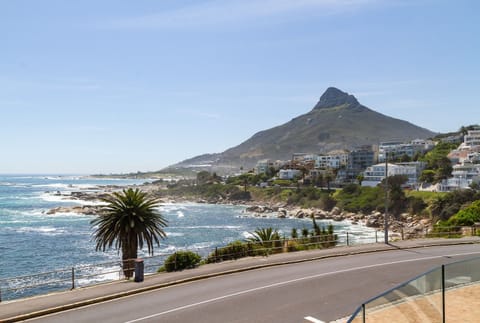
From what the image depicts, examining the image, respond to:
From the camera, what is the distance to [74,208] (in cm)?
11531

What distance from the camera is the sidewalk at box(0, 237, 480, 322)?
611 inches

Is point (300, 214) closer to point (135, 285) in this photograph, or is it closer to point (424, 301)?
point (135, 285)

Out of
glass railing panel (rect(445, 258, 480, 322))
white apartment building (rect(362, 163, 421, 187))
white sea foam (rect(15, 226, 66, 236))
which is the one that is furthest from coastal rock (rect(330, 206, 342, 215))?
glass railing panel (rect(445, 258, 480, 322))

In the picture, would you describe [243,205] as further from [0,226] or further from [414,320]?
[414,320]

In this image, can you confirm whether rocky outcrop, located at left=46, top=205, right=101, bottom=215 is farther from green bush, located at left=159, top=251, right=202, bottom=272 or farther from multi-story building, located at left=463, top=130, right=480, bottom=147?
multi-story building, located at left=463, top=130, right=480, bottom=147

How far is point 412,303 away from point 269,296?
7.81 m

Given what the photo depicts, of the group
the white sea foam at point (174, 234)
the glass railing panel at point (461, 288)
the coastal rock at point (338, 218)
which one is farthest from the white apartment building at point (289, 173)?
the glass railing panel at point (461, 288)

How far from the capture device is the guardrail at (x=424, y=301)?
31.8ft

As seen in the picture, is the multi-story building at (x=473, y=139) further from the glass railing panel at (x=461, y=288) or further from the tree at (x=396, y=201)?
the glass railing panel at (x=461, y=288)

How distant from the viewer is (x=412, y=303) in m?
10.0

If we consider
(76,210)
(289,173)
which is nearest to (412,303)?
(76,210)

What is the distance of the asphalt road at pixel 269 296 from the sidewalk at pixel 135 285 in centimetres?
48

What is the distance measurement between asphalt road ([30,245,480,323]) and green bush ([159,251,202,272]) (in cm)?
307

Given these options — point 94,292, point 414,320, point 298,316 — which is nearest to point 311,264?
point 298,316
